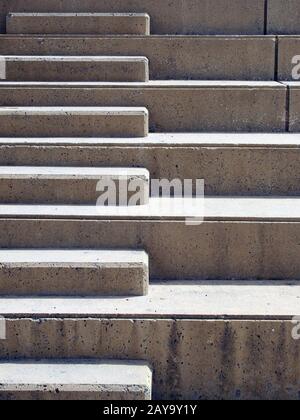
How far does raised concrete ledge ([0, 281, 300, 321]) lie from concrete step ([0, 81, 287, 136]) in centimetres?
133

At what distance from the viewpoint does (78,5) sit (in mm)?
5883

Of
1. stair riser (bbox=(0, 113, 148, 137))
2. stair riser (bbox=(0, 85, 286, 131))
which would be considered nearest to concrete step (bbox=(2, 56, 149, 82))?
stair riser (bbox=(0, 85, 286, 131))

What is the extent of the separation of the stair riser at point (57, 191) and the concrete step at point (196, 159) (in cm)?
27

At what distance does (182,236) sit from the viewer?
4223mm

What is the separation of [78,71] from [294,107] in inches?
53.6

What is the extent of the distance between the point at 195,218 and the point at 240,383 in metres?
0.85

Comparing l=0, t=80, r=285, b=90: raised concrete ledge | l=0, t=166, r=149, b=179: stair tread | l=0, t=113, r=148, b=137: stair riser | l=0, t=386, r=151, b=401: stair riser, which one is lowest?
l=0, t=386, r=151, b=401: stair riser

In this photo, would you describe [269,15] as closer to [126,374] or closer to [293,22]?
[293,22]

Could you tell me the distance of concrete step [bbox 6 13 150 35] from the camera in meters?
5.70

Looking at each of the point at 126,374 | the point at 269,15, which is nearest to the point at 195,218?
the point at 126,374

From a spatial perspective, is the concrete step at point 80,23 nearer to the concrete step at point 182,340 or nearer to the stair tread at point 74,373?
the concrete step at point 182,340

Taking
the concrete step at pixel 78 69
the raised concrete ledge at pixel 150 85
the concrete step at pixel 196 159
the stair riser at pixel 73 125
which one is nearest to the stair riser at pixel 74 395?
the concrete step at pixel 196 159

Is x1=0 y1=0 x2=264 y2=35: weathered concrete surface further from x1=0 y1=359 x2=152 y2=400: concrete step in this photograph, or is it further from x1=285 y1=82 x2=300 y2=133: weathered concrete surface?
x1=0 y1=359 x2=152 y2=400: concrete step

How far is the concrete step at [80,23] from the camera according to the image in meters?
5.70
